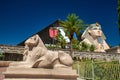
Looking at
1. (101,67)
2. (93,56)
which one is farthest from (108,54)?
(101,67)

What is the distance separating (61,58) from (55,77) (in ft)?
2.18

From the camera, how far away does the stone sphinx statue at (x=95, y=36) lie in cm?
5497

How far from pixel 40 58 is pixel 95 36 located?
4867cm

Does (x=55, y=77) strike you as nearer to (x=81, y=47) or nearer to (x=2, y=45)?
→ (x=2, y=45)

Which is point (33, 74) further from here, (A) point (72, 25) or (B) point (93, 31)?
(B) point (93, 31)

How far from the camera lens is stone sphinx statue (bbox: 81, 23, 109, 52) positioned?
180ft

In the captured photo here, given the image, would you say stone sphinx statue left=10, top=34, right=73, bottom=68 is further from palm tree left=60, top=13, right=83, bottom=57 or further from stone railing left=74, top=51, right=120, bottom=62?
palm tree left=60, top=13, right=83, bottom=57

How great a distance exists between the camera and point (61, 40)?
48.1m

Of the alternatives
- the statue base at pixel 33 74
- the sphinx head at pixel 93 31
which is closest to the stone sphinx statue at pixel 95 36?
the sphinx head at pixel 93 31

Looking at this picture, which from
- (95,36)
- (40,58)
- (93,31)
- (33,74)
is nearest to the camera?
(33,74)

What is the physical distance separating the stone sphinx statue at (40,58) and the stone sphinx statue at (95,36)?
46669mm

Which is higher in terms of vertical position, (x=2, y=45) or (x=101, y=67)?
(x=2, y=45)

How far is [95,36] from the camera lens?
55.6 metres

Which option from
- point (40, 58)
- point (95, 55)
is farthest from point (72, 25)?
point (40, 58)
